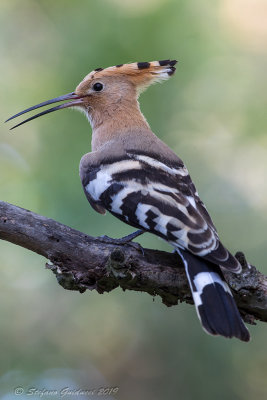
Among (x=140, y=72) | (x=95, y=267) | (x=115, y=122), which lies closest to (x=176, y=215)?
(x=95, y=267)

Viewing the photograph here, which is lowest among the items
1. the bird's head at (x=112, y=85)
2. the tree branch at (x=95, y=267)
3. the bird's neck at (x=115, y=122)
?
the tree branch at (x=95, y=267)

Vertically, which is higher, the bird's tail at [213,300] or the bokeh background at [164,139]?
the bokeh background at [164,139]

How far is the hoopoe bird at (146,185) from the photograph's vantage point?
6.86 feet

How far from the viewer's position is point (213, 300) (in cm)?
207

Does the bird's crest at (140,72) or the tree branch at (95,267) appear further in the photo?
the bird's crest at (140,72)

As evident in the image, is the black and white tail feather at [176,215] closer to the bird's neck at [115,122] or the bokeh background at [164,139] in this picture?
the bird's neck at [115,122]

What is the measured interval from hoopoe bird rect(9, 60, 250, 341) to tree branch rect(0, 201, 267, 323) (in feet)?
0.28

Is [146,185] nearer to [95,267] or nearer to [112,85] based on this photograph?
[95,267]

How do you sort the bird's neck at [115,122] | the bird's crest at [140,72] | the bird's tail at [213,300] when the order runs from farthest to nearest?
the bird's crest at [140,72]
the bird's neck at [115,122]
the bird's tail at [213,300]

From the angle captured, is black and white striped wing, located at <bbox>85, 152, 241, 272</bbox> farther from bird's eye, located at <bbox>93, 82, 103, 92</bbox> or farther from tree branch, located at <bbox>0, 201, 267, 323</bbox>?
bird's eye, located at <bbox>93, 82, 103, 92</bbox>

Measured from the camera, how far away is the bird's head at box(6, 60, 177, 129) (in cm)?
310

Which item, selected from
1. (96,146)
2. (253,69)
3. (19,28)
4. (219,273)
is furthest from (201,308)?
(19,28)

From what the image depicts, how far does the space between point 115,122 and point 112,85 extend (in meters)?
0.22

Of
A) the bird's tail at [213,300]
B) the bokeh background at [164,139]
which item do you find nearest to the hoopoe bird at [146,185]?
the bird's tail at [213,300]
